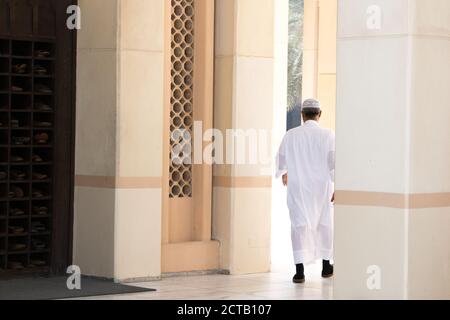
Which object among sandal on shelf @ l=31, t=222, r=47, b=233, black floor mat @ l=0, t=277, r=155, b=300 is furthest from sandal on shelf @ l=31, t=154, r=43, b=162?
black floor mat @ l=0, t=277, r=155, b=300

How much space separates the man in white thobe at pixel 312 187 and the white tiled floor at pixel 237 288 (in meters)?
0.40

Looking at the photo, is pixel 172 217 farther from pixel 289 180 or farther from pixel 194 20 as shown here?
pixel 194 20

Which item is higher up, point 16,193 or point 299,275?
point 16,193

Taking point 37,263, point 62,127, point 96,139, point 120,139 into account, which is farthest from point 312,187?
point 37,263

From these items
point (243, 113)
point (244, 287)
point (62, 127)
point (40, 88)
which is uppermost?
point (40, 88)

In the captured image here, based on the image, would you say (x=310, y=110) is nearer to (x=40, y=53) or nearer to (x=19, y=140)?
(x=40, y=53)

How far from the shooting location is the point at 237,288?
9328 millimetres

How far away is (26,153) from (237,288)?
2.30m

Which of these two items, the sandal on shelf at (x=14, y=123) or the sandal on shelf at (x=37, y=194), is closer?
the sandal on shelf at (x=14, y=123)

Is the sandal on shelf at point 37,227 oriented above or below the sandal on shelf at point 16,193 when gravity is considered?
below

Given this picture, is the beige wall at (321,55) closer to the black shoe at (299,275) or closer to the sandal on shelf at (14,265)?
the black shoe at (299,275)

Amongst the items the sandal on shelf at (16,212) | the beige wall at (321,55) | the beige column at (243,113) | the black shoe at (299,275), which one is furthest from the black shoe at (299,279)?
the beige wall at (321,55)

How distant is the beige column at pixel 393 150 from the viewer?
6914 millimetres

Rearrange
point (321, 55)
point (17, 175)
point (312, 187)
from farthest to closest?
point (321, 55) < point (312, 187) < point (17, 175)
